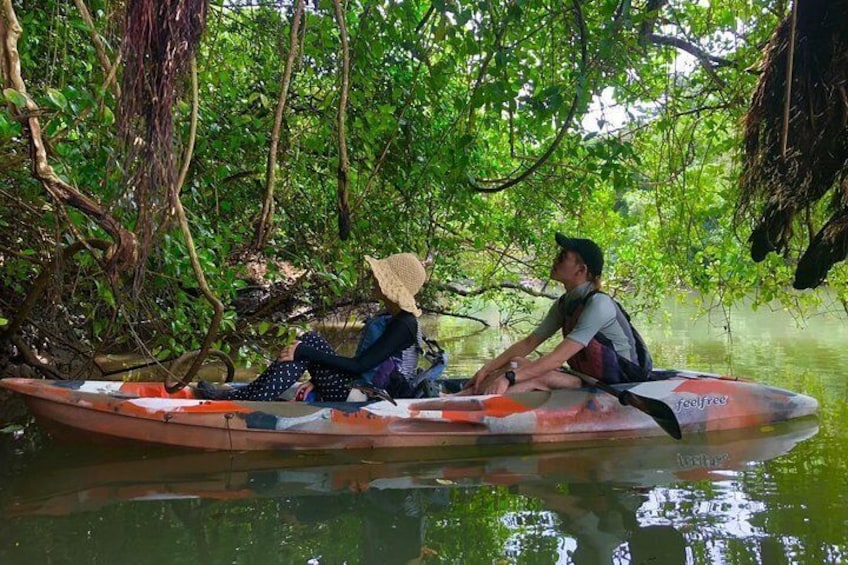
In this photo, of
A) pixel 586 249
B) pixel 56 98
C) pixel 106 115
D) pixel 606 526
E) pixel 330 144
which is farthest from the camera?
pixel 330 144

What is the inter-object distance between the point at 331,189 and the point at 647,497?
3581 millimetres

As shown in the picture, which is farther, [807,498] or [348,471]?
[348,471]

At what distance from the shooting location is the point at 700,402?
508 centimetres

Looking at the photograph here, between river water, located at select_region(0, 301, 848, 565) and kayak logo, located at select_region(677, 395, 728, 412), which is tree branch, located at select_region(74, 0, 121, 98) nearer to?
river water, located at select_region(0, 301, 848, 565)

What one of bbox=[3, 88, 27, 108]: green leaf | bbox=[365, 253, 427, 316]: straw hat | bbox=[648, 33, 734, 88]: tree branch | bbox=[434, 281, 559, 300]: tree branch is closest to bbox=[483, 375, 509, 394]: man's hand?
bbox=[365, 253, 427, 316]: straw hat

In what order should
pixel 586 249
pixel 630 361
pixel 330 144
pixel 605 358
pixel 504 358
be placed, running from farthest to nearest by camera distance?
1. pixel 330 144
2. pixel 504 358
3. pixel 630 361
4. pixel 605 358
5. pixel 586 249

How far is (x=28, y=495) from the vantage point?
3.67 metres

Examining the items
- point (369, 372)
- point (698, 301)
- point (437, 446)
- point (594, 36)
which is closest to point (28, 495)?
point (369, 372)

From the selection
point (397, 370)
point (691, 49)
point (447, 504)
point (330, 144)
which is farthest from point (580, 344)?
point (691, 49)

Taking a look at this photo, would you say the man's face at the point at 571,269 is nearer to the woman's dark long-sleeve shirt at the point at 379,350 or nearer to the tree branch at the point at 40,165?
the woman's dark long-sleeve shirt at the point at 379,350

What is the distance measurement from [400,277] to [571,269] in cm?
113

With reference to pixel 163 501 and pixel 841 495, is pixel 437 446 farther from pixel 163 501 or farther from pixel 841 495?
pixel 841 495

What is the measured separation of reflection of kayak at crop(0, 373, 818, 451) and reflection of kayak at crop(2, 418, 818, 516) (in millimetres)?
89

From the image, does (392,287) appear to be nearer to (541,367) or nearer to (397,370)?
(397,370)
